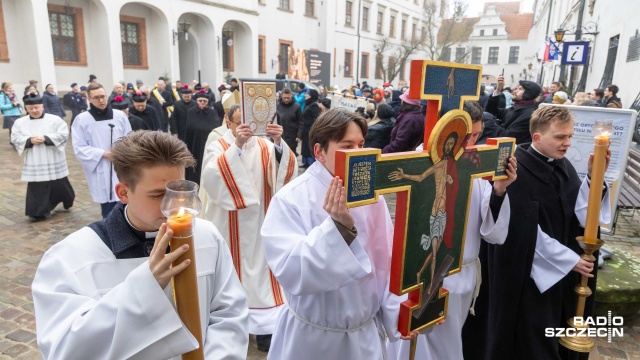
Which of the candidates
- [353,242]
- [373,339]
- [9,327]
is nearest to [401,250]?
[353,242]

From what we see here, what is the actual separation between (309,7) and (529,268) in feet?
96.5

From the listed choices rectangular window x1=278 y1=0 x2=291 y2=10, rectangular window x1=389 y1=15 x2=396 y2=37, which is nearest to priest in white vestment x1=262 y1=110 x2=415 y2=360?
rectangular window x1=278 y1=0 x2=291 y2=10

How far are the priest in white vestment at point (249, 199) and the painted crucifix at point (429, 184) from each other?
2114mm

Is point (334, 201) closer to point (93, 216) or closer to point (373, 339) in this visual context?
point (373, 339)

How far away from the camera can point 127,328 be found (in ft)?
4.24

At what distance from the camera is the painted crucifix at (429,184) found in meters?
1.52

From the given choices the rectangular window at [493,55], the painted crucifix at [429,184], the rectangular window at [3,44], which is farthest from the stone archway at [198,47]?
the rectangular window at [493,55]

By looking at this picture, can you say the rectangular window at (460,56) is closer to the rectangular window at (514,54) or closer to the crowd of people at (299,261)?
the rectangular window at (514,54)

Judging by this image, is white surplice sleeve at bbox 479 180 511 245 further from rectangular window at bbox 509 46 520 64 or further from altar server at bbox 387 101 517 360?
rectangular window at bbox 509 46 520 64

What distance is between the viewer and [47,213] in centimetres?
664

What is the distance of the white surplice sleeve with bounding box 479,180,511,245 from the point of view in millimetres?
2457

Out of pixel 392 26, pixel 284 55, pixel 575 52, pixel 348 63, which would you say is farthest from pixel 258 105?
pixel 392 26

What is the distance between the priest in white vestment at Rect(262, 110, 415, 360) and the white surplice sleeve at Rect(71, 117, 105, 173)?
4.20 meters

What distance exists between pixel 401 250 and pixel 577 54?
Result: 46.3 feet
